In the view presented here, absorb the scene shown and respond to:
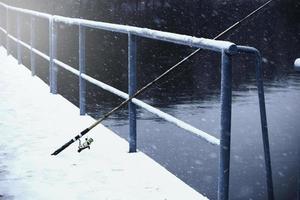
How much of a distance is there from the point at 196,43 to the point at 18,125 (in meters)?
2.96

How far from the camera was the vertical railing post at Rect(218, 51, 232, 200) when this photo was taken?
3.52 meters

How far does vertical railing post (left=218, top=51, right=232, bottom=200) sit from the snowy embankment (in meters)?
0.34

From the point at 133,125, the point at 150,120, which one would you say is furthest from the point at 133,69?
the point at 150,120

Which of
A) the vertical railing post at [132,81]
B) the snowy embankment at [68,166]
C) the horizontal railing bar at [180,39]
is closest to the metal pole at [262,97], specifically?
the horizontal railing bar at [180,39]

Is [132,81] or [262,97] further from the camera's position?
[132,81]

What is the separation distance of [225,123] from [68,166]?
1.69 m

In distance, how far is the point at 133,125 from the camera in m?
5.12

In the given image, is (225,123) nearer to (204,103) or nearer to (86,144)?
(86,144)

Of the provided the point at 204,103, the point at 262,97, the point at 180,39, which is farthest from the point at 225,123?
the point at 204,103

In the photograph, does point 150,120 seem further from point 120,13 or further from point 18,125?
point 120,13

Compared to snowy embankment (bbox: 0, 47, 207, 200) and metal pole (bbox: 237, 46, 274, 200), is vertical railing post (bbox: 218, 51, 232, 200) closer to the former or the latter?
metal pole (bbox: 237, 46, 274, 200)

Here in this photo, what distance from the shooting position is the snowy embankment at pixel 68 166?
404 cm

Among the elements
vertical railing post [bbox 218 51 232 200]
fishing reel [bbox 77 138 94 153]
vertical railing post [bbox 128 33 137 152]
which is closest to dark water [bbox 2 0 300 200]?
vertical railing post [bbox 128 33 137 152]

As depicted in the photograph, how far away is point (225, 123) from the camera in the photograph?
3.57 meters
